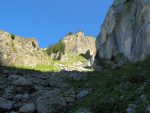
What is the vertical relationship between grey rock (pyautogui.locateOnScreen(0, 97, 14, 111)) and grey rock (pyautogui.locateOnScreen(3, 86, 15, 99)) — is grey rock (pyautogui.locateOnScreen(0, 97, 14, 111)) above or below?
below

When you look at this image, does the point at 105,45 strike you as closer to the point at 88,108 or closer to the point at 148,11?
the point at 148,11

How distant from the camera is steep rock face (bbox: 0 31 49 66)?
59875 millimetres

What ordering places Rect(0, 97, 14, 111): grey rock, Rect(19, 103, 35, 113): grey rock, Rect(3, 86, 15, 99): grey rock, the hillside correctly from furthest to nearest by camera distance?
Rect(3, 86, 15, 99): grey rock, Rect(0, 97, 14, 111): grey rock, Rect(19, 103, 35, 113): grey rock, the hillside

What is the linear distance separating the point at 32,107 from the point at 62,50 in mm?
155963

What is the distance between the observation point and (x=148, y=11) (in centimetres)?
3956

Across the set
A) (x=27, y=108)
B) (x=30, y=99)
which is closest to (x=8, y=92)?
(x=30, y=99)

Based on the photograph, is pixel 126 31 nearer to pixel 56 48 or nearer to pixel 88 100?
pixel 88 100

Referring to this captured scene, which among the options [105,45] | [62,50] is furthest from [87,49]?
[105,45]

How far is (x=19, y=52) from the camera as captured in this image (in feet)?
218

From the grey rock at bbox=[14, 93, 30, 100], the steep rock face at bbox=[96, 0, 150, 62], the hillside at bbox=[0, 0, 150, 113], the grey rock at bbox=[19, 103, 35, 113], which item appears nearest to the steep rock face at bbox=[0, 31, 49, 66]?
the hillside at bbox=[0, 0, 150, 113]

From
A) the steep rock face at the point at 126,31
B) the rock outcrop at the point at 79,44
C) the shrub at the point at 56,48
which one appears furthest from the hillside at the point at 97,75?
the rock outcrop at the point at 79,44

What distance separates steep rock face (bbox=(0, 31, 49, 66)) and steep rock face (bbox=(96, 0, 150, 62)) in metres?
12.5

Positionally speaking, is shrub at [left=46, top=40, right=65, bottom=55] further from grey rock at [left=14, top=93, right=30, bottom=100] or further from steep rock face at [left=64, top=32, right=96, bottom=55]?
grey rock at [left=14, top=93, right=30, bottom=100]

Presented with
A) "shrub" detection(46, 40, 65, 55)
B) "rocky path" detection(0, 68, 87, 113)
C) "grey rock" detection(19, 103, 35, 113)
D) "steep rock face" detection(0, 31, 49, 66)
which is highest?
"shrub" detection(46, 40, 65, 55)
